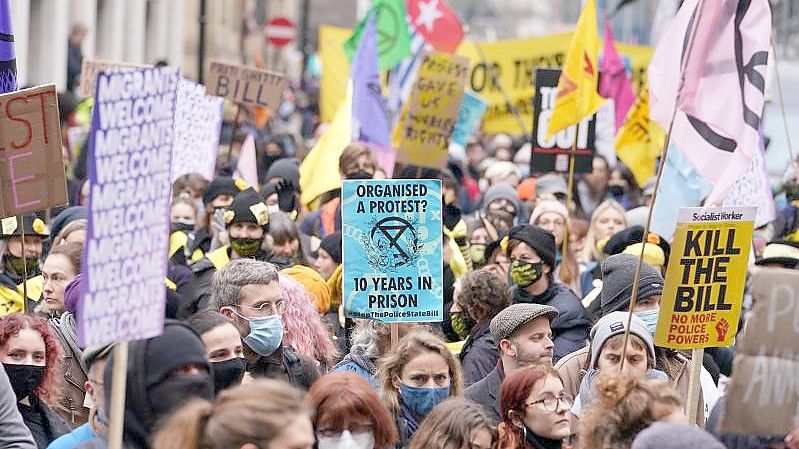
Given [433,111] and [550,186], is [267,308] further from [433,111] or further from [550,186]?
[550,186]

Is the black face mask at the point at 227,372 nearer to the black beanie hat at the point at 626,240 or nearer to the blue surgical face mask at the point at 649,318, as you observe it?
the blue surgical face mask at the point at 649,318

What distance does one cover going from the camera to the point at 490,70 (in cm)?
2084

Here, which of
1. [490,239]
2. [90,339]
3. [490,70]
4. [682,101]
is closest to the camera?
[90,339]

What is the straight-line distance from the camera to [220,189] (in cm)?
1241

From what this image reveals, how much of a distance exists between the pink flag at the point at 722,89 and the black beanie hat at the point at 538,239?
1576 mm

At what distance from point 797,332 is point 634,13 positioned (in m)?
73.5

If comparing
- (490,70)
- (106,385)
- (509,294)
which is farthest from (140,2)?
(106,385)

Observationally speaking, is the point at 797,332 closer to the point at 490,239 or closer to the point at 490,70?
the point at 490,239

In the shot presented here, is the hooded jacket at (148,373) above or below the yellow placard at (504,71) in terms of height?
below

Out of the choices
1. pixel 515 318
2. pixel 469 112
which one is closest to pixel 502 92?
pixel 469 112

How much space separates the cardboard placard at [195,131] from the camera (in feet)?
45.2

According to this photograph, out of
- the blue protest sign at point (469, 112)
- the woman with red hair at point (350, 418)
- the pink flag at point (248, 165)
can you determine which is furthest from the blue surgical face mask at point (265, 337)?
the blue protest sign at point (469, 112)

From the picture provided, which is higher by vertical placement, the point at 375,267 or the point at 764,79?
the point at 764,79

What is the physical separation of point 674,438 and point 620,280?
13.5 ft
